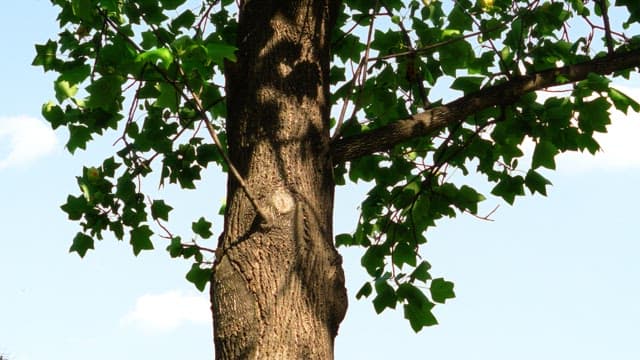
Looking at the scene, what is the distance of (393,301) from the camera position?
15.6 ft

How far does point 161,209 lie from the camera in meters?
A: 5.18

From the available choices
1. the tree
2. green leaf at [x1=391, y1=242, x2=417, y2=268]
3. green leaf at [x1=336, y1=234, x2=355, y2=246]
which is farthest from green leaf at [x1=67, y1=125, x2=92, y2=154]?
green leaf at [x1=391, y1=242, x2=417, y2=268]

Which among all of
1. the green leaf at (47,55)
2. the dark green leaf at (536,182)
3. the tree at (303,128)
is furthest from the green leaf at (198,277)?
the dark green leaf at (536,182)

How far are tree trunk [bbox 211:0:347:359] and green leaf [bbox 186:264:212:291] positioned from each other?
0.73 metres

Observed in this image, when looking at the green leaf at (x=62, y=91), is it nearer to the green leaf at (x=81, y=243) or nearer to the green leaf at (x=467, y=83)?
the green leaf at (x=81, y=243)

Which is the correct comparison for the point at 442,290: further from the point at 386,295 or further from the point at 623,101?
the point at 623,101

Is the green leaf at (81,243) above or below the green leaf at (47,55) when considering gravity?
below

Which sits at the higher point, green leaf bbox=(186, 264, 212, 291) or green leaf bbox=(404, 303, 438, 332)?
green leaf bbox=(186, 264, 212, 291)

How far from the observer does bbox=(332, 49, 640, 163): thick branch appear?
13.2ft

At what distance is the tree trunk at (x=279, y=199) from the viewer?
3.38m

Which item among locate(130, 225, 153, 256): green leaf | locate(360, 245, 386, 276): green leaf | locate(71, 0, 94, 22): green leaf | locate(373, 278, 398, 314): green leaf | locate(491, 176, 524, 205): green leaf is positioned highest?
locate(71, 0, 94, 22): green leaf

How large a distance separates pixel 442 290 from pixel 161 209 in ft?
6.43

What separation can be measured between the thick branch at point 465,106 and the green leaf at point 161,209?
1.67 metres

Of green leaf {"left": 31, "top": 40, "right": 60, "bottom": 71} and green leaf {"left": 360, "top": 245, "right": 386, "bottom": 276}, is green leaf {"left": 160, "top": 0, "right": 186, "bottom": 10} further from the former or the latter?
green leaf {"left": 360, "top": 245, "right": 386, "bottom": 276}
